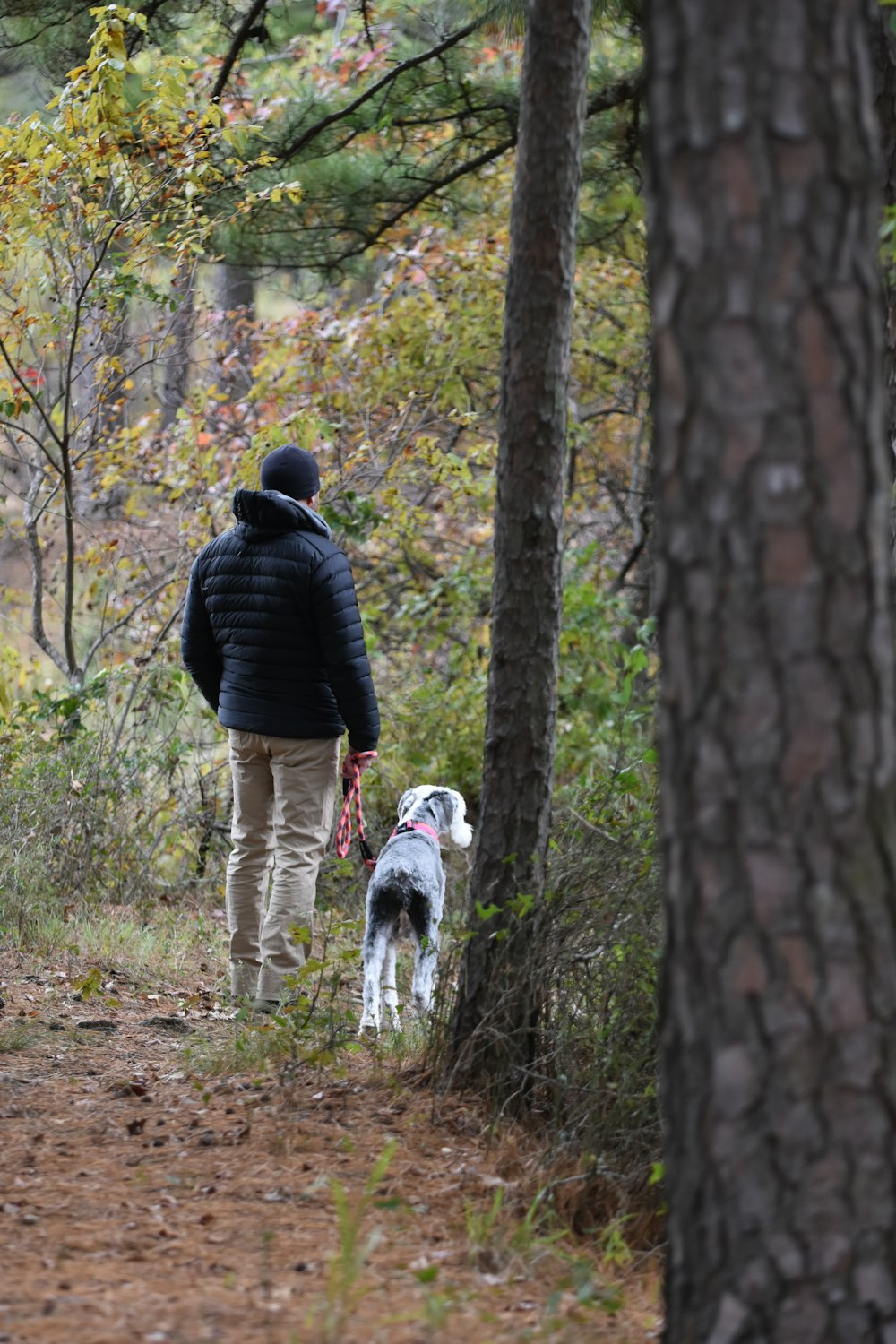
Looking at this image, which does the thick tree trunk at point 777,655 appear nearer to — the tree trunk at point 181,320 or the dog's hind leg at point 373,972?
the dog's hind leg at point 373,972

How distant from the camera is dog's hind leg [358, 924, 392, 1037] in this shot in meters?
5.61

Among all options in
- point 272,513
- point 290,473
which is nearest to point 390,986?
point 272,513

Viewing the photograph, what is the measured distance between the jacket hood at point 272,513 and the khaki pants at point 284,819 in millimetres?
866

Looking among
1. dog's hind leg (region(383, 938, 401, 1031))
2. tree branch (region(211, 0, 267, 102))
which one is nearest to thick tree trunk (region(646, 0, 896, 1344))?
dog's hind leg (region(383, 938, 401, 1031))

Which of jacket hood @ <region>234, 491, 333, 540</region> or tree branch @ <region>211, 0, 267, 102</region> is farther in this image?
tree branch @ <region>211, 0, 267, 102</region>

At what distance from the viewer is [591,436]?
1441 centimetres

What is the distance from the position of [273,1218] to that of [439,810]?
3.01 m

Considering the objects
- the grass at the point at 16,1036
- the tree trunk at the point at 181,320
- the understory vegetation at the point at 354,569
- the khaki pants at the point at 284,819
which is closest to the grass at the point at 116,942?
the understory vegetation at the point at 354,569

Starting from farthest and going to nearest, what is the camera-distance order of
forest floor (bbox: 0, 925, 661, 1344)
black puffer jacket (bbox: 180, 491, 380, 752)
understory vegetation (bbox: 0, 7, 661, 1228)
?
1. black puffer jacket (bbox: 180, 491, 380, 752)
2. understory vegetation (bbox: 0, 7, 661, 1228)
3. forest floor (bbox: 0, 925, 661, 1344)

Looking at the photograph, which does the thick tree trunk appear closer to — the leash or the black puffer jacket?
the black puffer jacket

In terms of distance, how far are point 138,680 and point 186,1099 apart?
4822 mm

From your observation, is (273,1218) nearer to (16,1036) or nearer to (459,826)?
(16,1036)

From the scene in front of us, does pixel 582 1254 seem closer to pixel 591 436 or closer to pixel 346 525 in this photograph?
pixel 346 525

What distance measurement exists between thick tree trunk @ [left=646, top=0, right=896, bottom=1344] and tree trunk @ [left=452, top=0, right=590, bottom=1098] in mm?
2032
